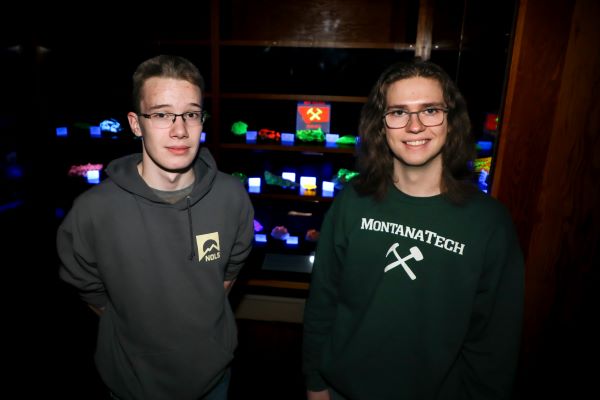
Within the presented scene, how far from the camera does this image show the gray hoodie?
1252 millimetres

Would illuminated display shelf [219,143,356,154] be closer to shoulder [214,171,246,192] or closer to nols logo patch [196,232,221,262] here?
shoulder [214,171,246,192]

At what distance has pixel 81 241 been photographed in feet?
4.10

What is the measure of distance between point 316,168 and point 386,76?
1.69 meters

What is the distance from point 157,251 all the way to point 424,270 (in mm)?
854

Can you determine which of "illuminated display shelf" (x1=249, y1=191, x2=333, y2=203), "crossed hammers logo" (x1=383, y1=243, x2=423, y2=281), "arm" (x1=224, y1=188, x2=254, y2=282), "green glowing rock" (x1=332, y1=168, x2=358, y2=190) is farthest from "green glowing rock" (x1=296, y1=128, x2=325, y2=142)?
"crossed hammers logo" (x1=383, y1=243, x2=423, y2=281)

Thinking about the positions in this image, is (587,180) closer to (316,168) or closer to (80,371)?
(316,168)

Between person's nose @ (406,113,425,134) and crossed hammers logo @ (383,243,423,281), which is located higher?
person's nose @ (406,113,425,134)

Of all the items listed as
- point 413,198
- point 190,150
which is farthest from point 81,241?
point 413,198

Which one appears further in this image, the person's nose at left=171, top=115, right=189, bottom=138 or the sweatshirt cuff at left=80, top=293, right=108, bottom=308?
the sweatshirt cuff at left=80, top=293, right=108, bottom=308

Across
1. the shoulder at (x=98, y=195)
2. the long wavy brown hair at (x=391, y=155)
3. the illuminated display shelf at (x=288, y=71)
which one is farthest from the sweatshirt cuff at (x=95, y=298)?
the illuminated display shelf at (x=288, y=71)

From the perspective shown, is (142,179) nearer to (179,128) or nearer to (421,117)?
(179,128)

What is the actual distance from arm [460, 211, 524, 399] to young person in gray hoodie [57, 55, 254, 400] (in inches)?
33.2

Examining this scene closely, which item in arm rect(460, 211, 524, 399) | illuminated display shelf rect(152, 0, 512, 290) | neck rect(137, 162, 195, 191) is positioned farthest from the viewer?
illuminated display shelf rect(152, 0, 512, 290)

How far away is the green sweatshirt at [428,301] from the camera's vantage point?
1094mm
